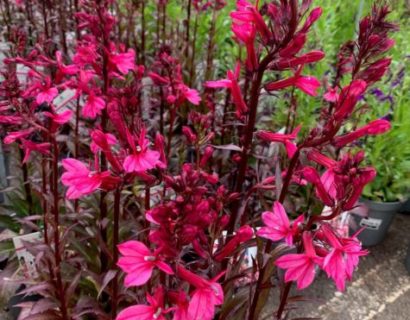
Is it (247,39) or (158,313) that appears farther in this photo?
(247,39)

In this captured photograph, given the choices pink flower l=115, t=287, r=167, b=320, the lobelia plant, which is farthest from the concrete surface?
pink flower l=115, t=287, r=167, b=320

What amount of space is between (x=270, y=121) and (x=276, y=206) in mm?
2039

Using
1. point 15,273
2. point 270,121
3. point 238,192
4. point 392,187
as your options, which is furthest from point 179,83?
point 392,187

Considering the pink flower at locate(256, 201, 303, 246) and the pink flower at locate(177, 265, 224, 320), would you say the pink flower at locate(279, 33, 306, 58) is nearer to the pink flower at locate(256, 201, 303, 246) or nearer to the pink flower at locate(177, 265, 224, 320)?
the pink flower at locate(256, 201, 303, 246)

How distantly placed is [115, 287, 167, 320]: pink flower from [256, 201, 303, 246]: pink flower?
0.25 m

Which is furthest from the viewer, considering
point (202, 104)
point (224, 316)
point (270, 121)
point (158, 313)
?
point (202, 104)

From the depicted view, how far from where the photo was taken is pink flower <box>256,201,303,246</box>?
1.00m

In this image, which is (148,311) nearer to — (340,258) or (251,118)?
(340,258)

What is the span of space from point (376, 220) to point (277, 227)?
201cm

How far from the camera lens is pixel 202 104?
3.24 m

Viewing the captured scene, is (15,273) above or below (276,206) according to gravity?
below

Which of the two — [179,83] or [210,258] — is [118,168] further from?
[179,83]

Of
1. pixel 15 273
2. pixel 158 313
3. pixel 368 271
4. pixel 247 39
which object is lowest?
pixel 368 271

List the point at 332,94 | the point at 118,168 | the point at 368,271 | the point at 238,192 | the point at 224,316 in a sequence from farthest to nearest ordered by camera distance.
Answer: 1. the point at 368,271
2. the point at 332,94
3. the point at 224,316
4. the point at 238,192
5. the point at 118,168
